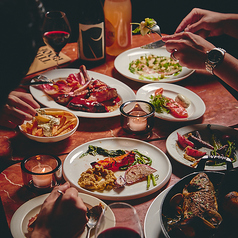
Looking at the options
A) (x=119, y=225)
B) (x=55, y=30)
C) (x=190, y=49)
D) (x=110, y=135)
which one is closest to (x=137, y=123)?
(x=110, y=135)

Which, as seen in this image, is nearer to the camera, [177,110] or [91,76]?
[177,110]

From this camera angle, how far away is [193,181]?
1062 millimetres

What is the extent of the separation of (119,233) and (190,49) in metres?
1.39

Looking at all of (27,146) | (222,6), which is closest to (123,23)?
(27,146)

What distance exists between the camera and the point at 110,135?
1.64 meters

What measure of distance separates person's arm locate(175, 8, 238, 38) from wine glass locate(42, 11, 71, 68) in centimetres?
94

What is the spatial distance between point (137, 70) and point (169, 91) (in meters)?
0.41

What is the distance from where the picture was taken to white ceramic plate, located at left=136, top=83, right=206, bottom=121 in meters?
1.77

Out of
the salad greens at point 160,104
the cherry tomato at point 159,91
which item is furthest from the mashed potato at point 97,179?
the cherry tomato at point 159,91

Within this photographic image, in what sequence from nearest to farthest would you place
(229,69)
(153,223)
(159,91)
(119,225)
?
(119,225) < (153,223) < (229,69) < (159,91)

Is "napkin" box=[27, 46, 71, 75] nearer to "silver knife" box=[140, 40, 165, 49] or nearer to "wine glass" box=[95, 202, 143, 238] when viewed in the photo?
"silver knife" box=[140, 40, 165, 49]

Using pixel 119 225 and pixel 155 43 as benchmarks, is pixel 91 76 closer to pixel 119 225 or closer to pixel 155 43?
pixel 155 43

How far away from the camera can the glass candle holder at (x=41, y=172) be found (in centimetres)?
116

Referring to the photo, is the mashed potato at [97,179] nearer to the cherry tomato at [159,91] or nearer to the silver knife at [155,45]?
the cherry tomato at [159,91]
